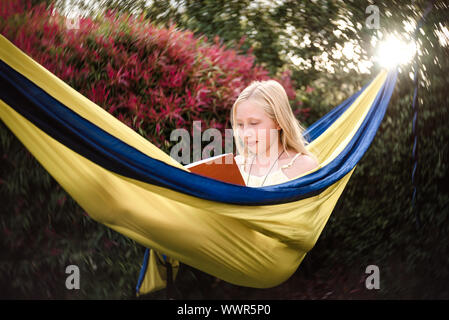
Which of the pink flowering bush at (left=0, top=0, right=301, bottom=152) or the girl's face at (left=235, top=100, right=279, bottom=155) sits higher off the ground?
the pink flowering bush at (left=0, top=0, right=301, bottom=152)

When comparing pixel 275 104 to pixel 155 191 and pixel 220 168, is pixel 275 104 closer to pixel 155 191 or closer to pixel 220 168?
pixel 220 168

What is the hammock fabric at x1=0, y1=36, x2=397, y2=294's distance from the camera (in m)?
1.06

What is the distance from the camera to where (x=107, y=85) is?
71.6 inches

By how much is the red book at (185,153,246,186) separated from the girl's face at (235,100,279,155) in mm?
127

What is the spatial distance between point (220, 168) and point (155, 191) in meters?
0.51

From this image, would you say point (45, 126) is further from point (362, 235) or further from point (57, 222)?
point (362, 235)

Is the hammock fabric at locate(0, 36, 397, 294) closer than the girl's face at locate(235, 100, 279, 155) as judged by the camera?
Yes

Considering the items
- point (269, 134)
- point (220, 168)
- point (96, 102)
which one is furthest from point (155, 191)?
point (96, 102)

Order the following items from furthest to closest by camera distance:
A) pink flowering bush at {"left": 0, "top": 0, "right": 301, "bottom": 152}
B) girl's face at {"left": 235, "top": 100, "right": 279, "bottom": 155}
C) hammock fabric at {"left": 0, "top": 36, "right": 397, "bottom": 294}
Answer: pink flowering bush at {"left": 0, "top": 0, "right": 301, "bottom": 152}
girl's face at {"left": 235, "top": 100, "right": 279, "bottom": 155}
hammock fabric at {"left": 0, "top": 36, "right": 397, "bottom": 294}

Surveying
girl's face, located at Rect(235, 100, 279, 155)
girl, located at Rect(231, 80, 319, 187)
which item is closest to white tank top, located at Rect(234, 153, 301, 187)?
girl, located at Rect(231, 80, 319, 187)

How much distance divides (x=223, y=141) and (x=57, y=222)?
0.95m

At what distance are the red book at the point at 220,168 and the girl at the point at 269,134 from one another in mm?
60

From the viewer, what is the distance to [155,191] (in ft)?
3.64

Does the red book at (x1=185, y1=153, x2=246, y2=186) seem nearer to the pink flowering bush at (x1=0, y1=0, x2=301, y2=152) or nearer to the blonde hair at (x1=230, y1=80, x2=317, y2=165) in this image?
the blonde hair at (x1=230, y1=80, x2=317, y2=165)
